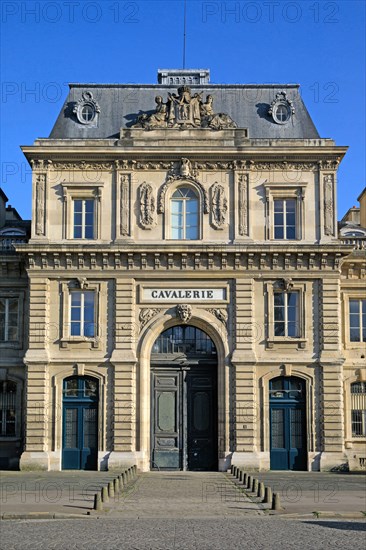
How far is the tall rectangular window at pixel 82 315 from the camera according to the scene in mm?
37125

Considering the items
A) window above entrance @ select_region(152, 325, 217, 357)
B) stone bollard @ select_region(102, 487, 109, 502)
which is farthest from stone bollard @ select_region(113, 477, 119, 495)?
window above entrance @ select_region(152, 325, 217, 357)

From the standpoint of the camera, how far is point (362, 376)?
38.7 meters

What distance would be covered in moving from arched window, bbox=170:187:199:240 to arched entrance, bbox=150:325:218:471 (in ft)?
12.3

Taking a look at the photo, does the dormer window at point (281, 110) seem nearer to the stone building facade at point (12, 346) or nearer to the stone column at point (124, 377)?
the stone column at point (124, 377)

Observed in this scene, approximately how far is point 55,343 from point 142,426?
472cm

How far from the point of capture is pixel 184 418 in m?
37.3

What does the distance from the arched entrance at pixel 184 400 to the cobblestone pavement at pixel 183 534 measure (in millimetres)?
15864

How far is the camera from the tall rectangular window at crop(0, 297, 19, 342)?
1518 inches

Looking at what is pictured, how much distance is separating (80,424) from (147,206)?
353 inches

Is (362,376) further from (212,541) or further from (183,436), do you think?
(212,541)

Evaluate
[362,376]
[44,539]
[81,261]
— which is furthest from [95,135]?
[44,539]

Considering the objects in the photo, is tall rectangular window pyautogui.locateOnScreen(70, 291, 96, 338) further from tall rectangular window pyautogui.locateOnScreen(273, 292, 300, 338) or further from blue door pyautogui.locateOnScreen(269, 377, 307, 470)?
blue door pyautogui.locateOnScreen(269, 377, 307, 470)

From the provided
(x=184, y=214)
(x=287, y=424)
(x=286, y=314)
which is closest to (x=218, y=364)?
(x=286, y=314)

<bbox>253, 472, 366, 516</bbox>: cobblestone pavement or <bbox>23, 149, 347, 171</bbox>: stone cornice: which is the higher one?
<bbox>23, 149, 347, 171</bbox>: stone cornice
